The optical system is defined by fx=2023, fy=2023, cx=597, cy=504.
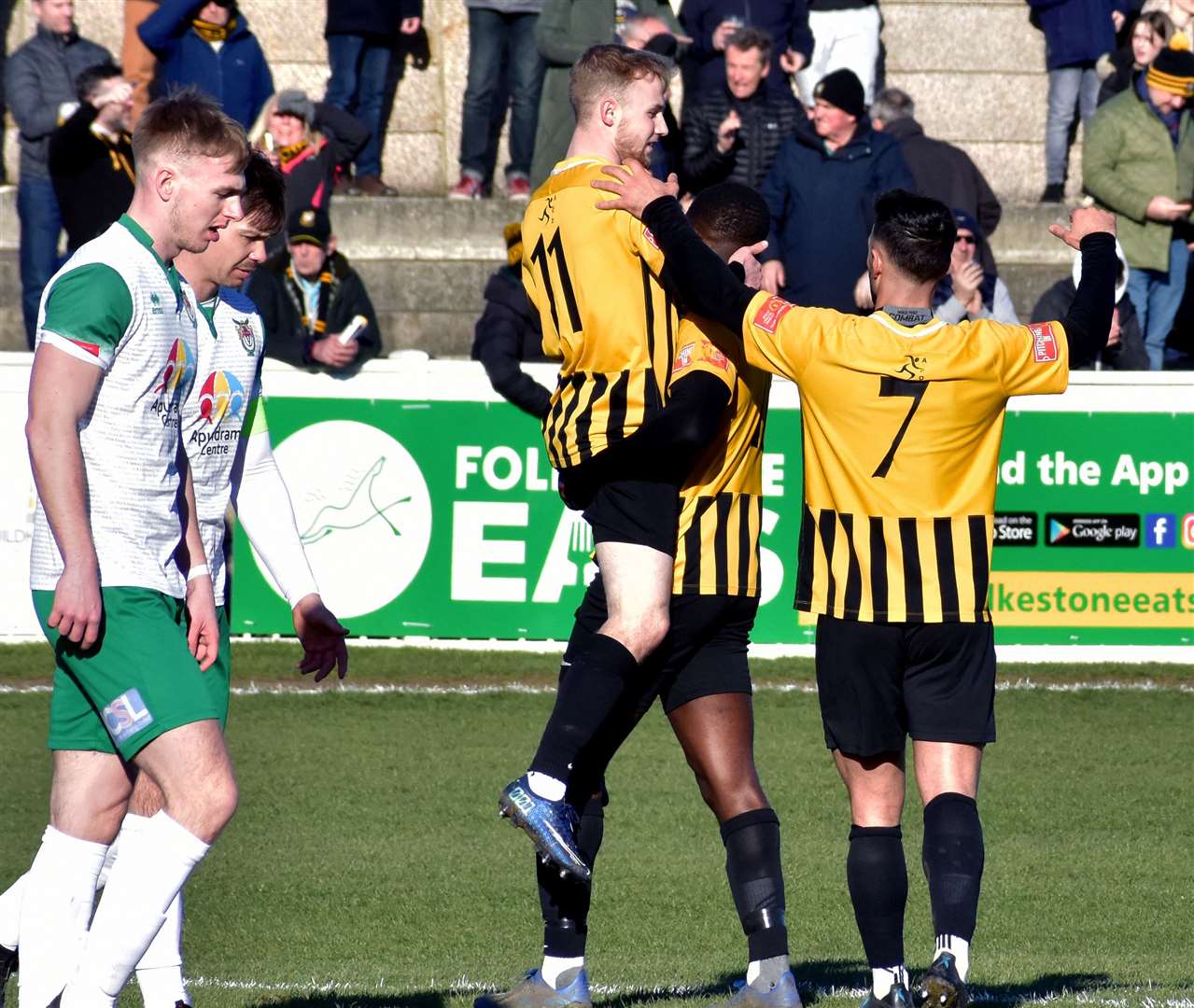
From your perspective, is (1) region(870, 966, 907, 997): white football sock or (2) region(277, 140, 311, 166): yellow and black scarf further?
(2) region(277, 140, 311, 166): yellow and black scarf

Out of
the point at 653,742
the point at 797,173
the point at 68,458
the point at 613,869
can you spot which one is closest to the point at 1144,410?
the point at 797,173

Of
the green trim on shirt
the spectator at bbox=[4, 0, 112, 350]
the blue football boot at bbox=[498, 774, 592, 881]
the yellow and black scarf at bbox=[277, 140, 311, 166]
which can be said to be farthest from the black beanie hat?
the green trim on shirt

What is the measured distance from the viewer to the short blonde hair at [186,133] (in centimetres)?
437

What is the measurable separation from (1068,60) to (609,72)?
434 inches

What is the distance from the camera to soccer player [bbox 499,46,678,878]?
5.07 metres

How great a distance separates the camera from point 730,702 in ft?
17.3

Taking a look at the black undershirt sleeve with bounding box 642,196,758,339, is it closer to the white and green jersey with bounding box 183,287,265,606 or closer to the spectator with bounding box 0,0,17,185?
the white and green jersey with bounding box 183,287,265,606

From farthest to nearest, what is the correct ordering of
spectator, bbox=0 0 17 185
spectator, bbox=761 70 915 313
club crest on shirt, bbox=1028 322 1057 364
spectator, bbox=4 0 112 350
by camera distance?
spectator, bbox=0 0 17 185 → spectator, bbox=4 0 112 350 → spectator, bbox=761 70 915 313 → club crest on shirt, bbox=1028 322 1057 364

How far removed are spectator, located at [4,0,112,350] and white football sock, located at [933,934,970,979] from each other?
32.0ft

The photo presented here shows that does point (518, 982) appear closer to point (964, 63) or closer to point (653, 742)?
point (653, 742)

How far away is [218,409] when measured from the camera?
15.8 feet

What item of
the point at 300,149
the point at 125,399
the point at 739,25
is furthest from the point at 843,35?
the point at 125,399

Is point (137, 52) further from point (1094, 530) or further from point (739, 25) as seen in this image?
point (1094, 530)

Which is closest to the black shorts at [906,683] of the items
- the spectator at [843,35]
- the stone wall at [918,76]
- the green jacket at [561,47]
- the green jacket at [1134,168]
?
the green jacket at [1134,168]
